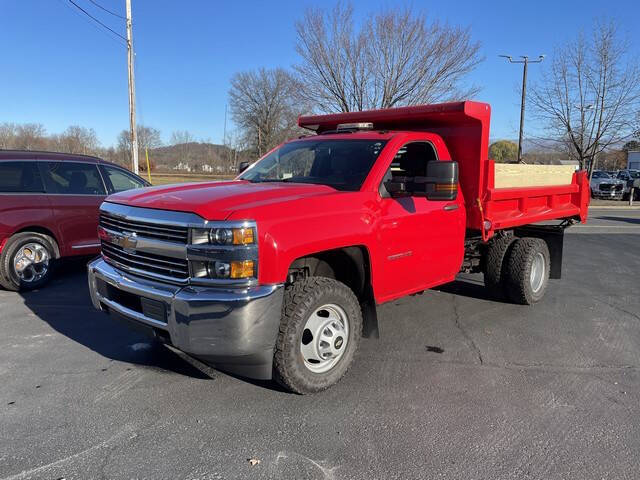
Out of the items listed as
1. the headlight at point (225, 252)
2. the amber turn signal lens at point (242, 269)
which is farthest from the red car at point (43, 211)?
the amber turn signal lens at point (242, 269)

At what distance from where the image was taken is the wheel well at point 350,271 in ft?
12.2

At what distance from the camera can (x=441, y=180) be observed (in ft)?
12.7

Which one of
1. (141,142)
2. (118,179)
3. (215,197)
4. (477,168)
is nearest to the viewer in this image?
(215,197)

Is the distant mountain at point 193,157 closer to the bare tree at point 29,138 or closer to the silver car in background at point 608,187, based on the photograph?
the bare tree at point 29,138

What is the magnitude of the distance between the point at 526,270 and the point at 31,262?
616cm

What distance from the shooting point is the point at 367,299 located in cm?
397

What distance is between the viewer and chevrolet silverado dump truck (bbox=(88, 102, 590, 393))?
3.05 metres

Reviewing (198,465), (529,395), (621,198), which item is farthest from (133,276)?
(621,198)

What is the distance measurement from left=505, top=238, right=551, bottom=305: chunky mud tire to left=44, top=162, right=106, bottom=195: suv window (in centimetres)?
565

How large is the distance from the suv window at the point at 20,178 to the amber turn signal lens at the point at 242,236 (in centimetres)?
462

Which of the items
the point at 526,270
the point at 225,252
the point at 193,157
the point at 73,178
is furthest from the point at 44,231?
the point at 193,157

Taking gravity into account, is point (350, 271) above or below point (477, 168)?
below

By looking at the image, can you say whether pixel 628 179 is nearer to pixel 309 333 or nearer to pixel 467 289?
pixel 467 289

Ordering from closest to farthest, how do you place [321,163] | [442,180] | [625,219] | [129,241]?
[129,241]
[442,180]
[321,163]
[625,219]
